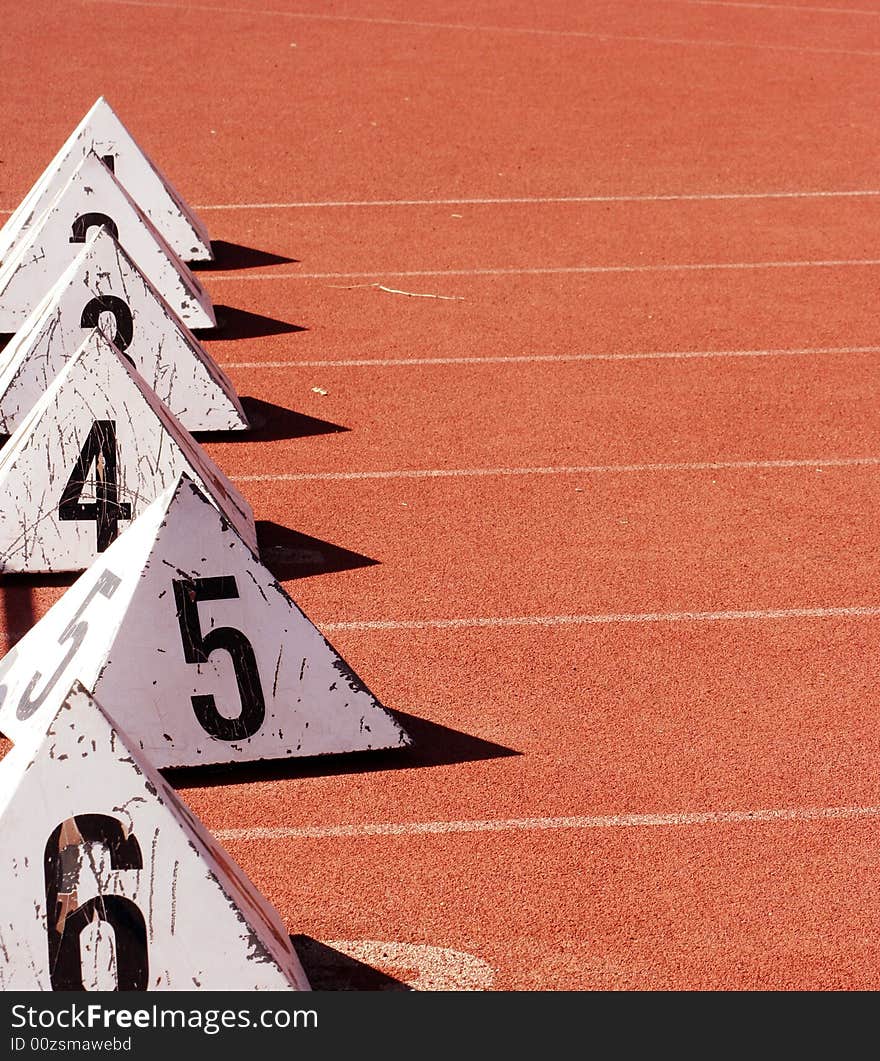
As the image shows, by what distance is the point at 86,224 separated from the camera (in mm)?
8734

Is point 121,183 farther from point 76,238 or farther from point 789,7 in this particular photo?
point 789,7

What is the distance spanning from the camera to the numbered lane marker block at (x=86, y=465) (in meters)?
6.34

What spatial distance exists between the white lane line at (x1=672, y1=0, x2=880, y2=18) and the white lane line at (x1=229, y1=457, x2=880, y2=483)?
15.0m

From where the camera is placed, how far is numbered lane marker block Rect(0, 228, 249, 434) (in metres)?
7.36

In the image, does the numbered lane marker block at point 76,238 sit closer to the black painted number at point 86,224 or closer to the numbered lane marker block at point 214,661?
the black painted number at point 86,224

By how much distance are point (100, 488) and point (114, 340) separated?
146 cm

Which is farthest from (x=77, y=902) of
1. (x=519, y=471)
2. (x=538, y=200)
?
(x=538, y=200)

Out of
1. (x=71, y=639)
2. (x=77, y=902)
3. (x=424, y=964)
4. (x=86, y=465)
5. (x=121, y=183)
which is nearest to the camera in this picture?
(x=77, y=902)

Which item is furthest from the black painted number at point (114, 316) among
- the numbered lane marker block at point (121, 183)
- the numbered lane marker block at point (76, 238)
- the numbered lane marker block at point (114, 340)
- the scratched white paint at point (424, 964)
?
the scratched white paint at point (424, 964)

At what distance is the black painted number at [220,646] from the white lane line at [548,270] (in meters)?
5.87

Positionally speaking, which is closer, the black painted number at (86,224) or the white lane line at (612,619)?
the white lane line at (612,619)

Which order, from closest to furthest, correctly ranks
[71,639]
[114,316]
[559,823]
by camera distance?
[559,823]
[71,639]
[114,316]

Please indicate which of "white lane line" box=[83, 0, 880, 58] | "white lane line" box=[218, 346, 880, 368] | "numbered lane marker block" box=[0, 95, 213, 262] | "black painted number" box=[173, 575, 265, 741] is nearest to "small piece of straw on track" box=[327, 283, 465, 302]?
"numbered lane marker block" box=[0, 95, 213, 262]

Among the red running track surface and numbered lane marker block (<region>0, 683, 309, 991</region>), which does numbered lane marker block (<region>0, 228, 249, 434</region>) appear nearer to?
the red running track surface
